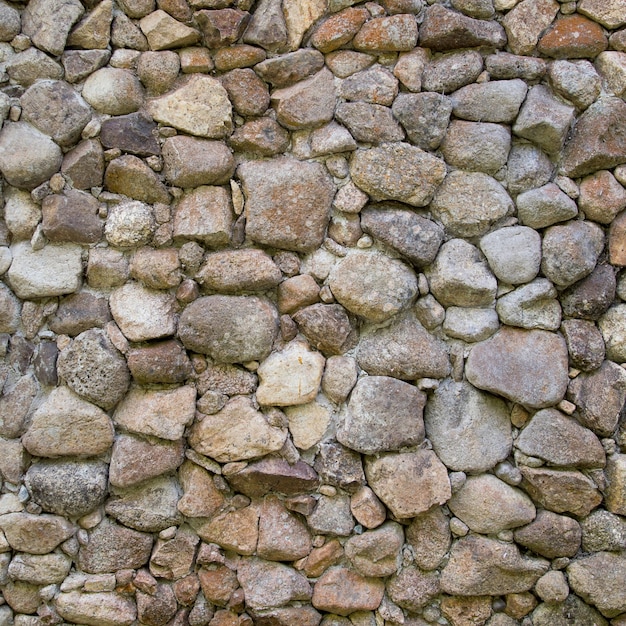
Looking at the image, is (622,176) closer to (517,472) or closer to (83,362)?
(517,472)

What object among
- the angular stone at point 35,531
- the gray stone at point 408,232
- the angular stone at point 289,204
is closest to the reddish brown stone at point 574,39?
the gray stone at point 408,232

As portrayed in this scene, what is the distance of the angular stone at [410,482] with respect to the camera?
1845 mm

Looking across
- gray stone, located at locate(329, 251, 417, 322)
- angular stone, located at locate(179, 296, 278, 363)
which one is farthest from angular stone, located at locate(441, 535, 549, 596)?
angular stone, located at locate(179, 296, 278, 363)

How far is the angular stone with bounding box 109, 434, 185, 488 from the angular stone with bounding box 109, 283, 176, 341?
1.05ft

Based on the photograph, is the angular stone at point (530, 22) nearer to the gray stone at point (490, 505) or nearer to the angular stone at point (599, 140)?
the angular stone at point (599, 140)

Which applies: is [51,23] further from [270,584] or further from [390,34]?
[270,584]

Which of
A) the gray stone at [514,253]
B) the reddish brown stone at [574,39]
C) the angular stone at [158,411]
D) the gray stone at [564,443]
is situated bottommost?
the angular stone at [158,411]

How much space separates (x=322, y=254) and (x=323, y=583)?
1.02 metres

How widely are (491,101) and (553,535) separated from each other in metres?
1.34

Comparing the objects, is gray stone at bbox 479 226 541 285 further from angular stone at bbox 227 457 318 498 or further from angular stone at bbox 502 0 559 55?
angular stone at bbox 227 457 318 498

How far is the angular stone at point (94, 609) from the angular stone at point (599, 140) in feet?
6.34

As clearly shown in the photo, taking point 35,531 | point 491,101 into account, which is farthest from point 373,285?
point 35,531

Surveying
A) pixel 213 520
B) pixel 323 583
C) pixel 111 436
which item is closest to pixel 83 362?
pixel 111 436

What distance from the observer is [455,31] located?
1918 millimetres
